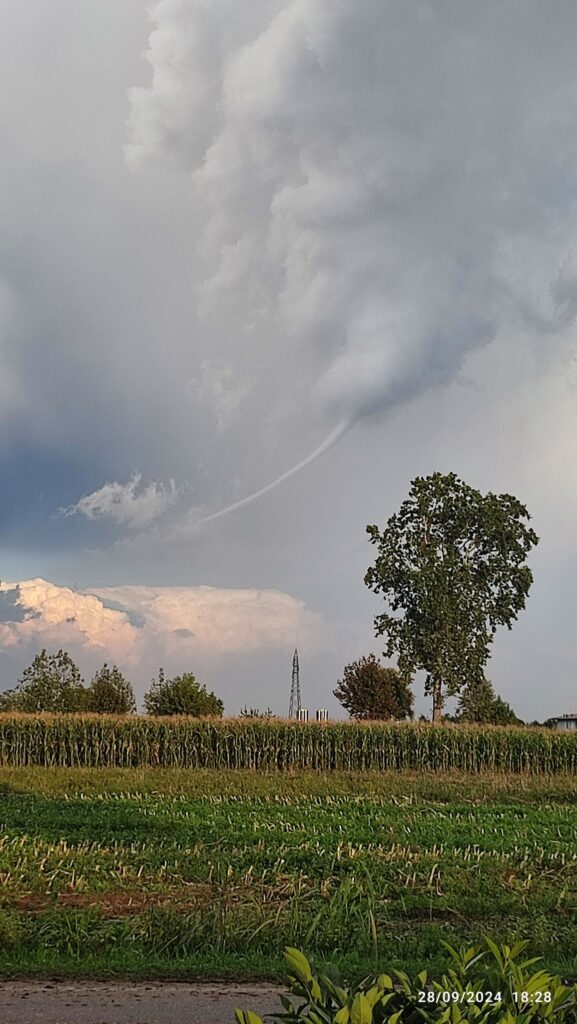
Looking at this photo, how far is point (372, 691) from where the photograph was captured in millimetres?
52844

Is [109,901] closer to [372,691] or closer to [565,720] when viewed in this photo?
[372,691]

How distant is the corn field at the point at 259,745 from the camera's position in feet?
98.1

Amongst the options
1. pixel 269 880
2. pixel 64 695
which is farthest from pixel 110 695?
pixel 269 880

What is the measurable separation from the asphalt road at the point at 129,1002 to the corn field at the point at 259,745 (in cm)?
2307

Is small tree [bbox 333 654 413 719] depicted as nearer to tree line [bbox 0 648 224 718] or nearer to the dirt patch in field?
tree line [bbox 0 648 224 718]

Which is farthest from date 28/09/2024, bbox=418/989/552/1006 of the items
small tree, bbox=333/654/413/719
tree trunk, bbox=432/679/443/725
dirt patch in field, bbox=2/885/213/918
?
small tree, bbox=333/654/413/719

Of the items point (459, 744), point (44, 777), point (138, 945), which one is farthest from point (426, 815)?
point (459, 744)

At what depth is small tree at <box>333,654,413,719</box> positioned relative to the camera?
52469mm

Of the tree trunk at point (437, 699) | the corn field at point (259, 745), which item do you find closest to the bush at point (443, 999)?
the corn field at point (259, 745)

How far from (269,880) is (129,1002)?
4.59 meters

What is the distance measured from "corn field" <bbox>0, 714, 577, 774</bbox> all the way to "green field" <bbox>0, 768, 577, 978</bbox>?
8863mm

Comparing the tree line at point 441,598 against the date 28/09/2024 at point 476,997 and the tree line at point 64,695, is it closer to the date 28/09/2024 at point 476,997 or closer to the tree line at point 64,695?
the tree line at point 64,695

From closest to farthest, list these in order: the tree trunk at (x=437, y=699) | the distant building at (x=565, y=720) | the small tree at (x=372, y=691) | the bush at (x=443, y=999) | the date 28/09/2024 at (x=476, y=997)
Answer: the bush at (x=443, y=999) → the date 28/09/2024 at (x=476, y=997) → the tree trunk at (x=437, y=699) → the small tree at (x=372, y=691) → the distant building at (x=565, y=720)

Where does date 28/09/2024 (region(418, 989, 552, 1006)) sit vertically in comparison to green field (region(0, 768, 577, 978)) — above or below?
above
